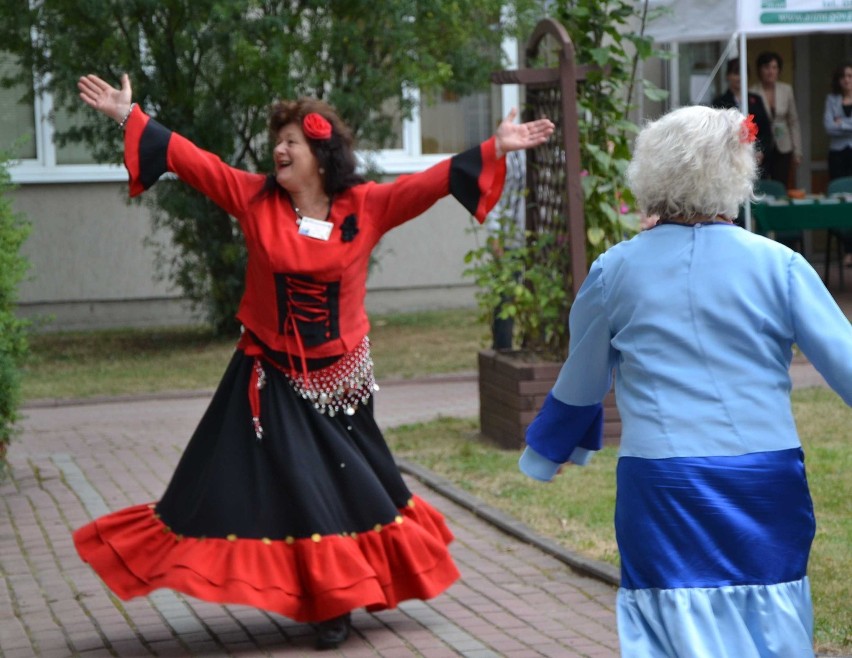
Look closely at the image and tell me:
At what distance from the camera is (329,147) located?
5375mm

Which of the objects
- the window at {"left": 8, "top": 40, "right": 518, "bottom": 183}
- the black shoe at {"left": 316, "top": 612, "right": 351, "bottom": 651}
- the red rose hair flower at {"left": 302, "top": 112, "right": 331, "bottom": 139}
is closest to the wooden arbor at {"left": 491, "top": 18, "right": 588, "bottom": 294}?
the red rose hair flower at {"left": 302, "top": 112, "right": 331, "bottom": 139}

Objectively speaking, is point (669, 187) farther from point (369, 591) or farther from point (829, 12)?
point (829, 12)

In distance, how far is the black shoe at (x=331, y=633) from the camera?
202 inches

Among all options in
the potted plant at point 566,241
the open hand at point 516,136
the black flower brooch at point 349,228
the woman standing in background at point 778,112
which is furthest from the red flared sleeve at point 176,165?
the woman standing in background at point 778,112

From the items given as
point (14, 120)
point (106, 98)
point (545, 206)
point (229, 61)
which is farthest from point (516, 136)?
point (14, 120)

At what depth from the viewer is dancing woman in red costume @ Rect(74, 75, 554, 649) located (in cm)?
509

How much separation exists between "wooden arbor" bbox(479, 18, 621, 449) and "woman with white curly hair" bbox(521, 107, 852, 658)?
188 inches

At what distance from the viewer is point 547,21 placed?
27.1 ft

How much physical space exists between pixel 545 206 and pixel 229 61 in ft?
15.8

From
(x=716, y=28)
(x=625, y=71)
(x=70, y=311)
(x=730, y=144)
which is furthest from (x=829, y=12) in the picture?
(x=730, y=144)

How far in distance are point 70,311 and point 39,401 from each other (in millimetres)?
4962

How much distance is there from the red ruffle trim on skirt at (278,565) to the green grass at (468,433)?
115 centimetres

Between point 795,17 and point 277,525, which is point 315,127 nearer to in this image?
point 277,525

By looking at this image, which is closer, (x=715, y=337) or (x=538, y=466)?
(x=715, y=337)
